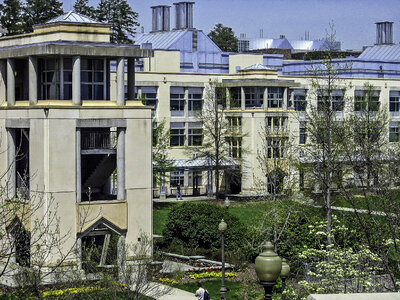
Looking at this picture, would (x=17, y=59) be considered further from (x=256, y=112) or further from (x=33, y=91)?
(x=256, y=112)

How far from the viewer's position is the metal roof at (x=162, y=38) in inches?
3314

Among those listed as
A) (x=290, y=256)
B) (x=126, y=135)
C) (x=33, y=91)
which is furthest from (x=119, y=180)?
(x=290, y=256)

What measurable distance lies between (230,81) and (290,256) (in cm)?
3424

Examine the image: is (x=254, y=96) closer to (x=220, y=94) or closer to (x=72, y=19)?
(x=220, y=94)

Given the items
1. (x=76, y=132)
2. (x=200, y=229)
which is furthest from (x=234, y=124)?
(x=76, y=132)

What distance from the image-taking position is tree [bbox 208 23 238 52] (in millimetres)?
135750

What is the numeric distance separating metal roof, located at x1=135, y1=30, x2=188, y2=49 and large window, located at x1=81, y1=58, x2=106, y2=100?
148 ft

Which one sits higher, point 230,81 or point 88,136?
point 230,81

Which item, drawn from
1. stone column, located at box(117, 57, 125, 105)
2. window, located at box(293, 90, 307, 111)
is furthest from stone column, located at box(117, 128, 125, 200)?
window, located at box(293, 90, 307, 111)

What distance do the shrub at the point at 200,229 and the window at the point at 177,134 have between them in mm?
27732

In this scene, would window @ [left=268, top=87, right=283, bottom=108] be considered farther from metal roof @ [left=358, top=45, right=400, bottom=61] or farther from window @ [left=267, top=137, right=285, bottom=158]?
metal roof @ [left=358, top=45, right=400, bottom=61]

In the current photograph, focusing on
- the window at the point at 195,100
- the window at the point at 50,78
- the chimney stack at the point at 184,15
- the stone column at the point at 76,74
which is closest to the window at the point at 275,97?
the window at the point at 195,100

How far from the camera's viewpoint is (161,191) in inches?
2707

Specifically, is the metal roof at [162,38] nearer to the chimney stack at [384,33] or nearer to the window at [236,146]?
the window at [236,146]
